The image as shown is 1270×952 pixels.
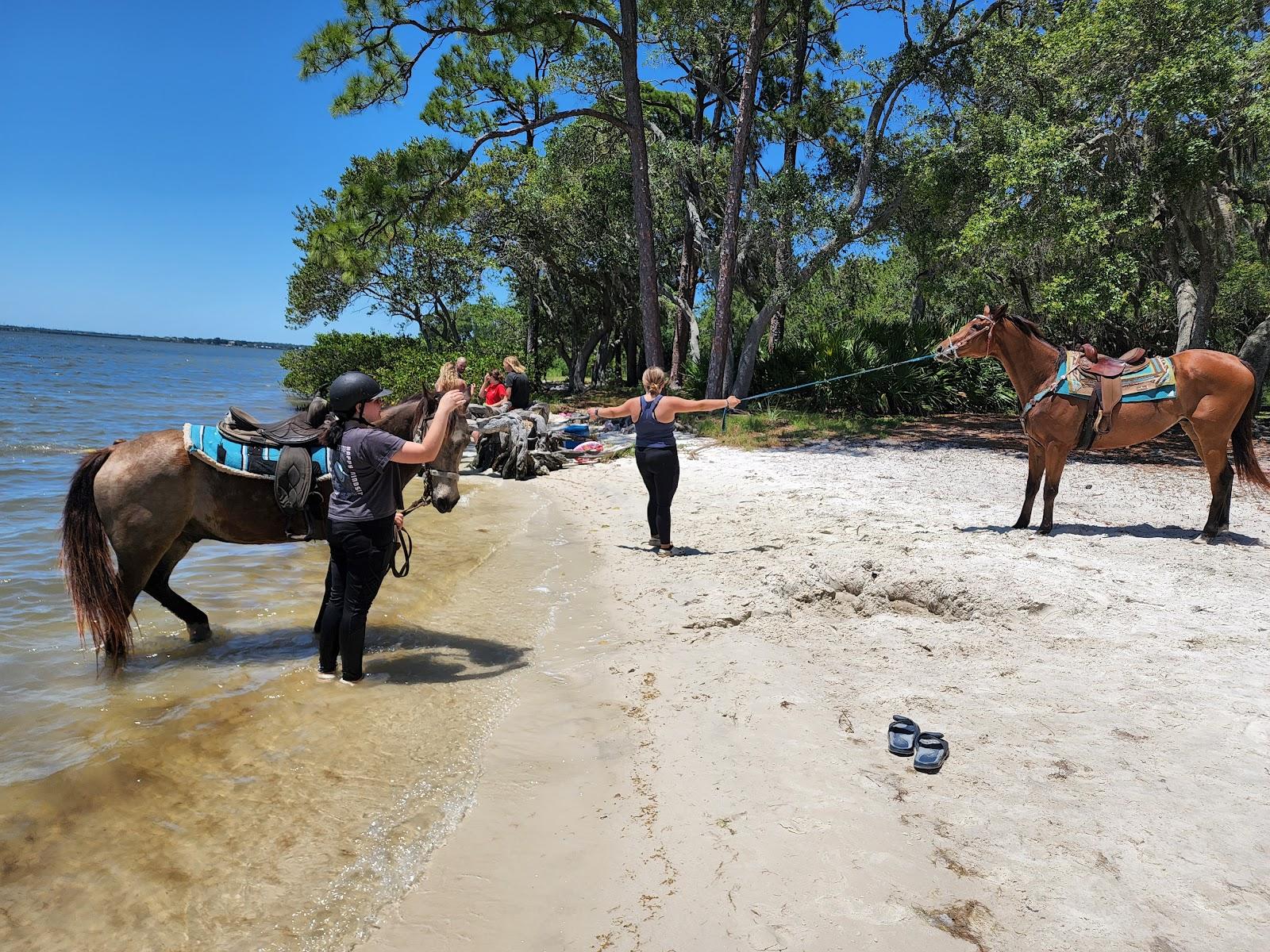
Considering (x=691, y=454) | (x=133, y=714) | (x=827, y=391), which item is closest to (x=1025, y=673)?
(x=133, y=714)

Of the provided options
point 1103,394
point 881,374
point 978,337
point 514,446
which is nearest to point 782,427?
point 881,374

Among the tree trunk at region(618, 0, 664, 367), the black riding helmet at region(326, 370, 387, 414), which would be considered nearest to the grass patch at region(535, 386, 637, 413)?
the tree trunk at region(618, 0, 664, 367)

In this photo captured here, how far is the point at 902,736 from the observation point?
3.59 metres

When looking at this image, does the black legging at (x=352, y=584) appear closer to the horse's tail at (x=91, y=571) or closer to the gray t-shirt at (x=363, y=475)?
the gray t-shirt at (x=363, y=475)

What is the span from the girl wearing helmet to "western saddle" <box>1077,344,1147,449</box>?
636cm

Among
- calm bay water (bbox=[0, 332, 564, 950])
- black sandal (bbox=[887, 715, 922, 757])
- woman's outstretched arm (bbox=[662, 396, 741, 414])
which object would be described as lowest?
calm bay water (bbox=[0, 332, 564, 950])

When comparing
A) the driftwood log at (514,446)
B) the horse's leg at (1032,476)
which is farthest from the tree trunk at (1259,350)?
the driftwood log at (514,446)

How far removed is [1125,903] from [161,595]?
6.27 m

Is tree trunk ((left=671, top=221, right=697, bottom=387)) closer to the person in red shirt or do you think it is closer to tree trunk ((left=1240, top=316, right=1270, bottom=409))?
the person in red shirt

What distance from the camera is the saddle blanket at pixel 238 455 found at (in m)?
5.24

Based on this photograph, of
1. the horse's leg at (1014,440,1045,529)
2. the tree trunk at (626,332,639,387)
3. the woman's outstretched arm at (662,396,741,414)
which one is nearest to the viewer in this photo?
the woman's outstretched arm at (662,396,741,414)

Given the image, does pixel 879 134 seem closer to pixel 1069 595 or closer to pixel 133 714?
pixel 1069 595

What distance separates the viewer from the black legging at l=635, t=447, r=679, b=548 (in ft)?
24.7

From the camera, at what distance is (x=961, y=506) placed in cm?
872
